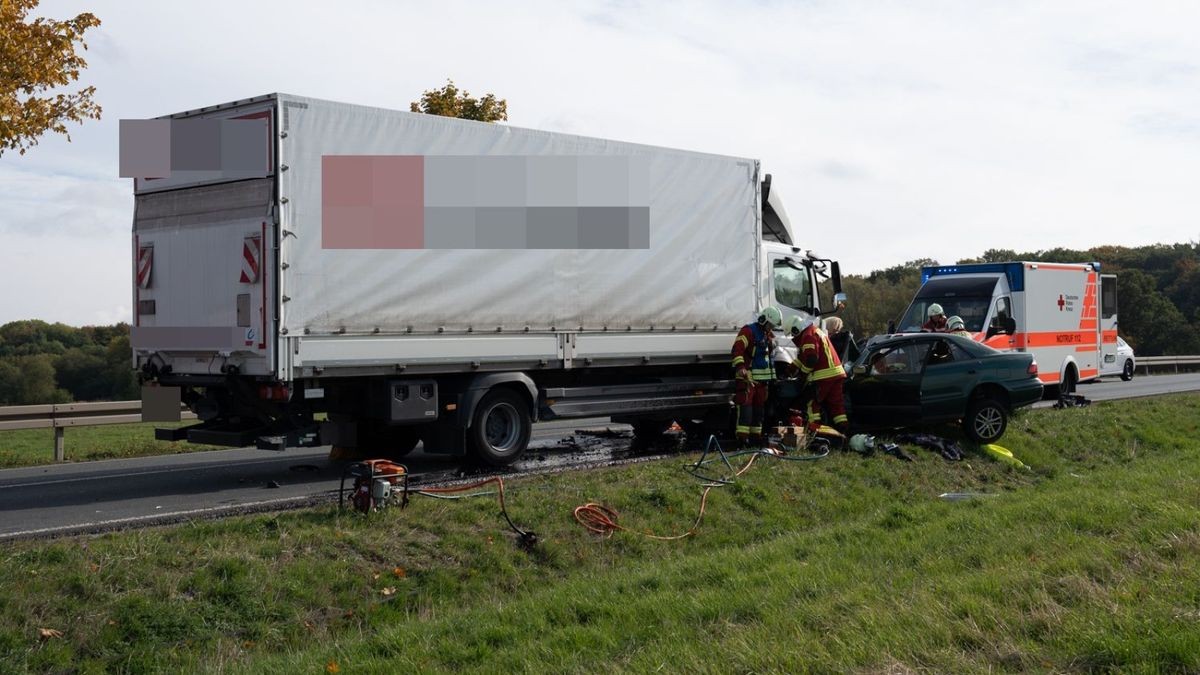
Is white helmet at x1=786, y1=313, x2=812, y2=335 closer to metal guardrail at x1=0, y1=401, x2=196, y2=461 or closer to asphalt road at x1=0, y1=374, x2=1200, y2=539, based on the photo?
asphalt road at x1=0, y1=374, x2=1200, y2=539

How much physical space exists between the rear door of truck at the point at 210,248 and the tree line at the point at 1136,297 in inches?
1248

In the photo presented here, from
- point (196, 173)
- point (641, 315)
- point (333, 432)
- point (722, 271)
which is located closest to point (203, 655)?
point (333, 432)

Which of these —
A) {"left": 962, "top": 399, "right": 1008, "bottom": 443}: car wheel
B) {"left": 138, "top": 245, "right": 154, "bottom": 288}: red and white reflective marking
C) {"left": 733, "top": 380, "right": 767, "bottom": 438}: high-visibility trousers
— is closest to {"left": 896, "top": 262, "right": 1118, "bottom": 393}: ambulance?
{"left": 962, "top": 399, "right": 1008, "bottom": 443}: car wheel

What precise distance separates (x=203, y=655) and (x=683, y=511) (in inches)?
177

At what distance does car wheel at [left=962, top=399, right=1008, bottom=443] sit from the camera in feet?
44.0

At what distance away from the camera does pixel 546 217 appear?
12289 mm

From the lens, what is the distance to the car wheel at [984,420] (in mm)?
13422

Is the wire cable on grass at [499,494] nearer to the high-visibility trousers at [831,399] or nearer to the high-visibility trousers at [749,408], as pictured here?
the high-visibility trousers at [749,408]

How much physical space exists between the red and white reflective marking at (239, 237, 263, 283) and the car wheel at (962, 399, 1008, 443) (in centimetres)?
868

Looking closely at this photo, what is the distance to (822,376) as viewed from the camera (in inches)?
506

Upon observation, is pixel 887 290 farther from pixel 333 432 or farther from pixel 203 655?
pixel 203 655

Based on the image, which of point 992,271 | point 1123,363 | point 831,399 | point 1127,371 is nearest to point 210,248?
point 831,399

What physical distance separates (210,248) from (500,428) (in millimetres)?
3641

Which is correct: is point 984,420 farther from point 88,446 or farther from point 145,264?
point 88,446
